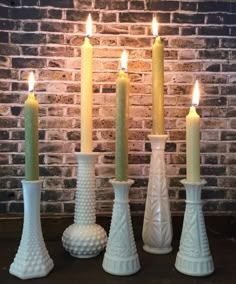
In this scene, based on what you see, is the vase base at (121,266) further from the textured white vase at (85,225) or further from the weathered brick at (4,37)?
the weathered brick at (4,37)

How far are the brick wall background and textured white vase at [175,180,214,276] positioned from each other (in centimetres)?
28

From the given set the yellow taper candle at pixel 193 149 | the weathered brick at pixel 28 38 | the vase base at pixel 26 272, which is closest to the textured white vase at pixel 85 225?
the vase base at pixel 26 272

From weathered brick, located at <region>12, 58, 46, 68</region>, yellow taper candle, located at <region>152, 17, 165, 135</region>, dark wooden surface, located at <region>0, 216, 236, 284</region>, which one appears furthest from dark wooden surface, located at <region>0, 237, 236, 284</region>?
weathered brick, located at <region>12, 58, 46, 68</region>

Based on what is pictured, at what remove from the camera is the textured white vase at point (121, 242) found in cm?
75

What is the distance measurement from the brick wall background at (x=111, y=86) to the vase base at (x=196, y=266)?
30cm

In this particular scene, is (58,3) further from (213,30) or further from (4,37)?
(213,30)

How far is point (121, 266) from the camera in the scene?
75cm

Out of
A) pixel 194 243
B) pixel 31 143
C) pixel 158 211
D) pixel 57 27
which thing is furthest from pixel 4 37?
pixel 194 243

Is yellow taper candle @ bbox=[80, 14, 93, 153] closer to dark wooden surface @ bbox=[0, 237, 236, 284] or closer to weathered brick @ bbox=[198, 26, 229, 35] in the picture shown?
dark wooden surface @ bbox=[0, 237, 236, 284]

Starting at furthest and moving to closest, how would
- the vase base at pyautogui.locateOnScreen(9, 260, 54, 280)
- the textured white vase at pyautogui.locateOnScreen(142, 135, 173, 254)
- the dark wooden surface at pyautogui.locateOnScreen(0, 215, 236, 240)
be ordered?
the dark wooden surface at pyautogui.locateOnScreen(0, 215, 236, 240), the textured white vase at pyautogui.locateOnScreen(142, 135, 173, 254), the vase base at pyautogui.locateOnScreen(9, 260, 54, 280)

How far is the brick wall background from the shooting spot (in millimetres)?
1006

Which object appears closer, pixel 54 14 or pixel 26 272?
pixel 26 272

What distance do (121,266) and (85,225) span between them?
0.46 ft

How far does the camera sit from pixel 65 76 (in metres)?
Result: 1.02
